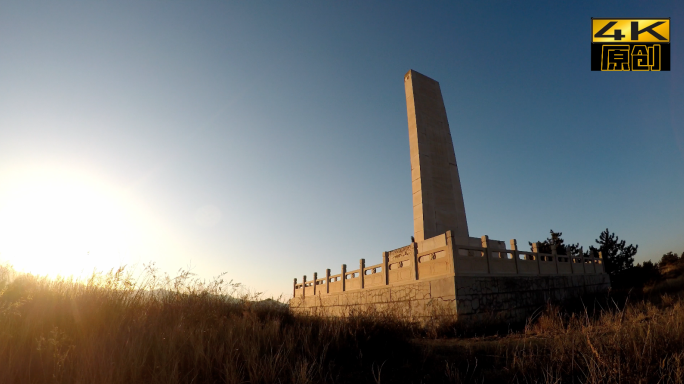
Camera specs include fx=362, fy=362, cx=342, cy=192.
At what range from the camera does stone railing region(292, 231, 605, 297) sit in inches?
510

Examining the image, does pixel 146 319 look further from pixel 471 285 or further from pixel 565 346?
pixel 471 285

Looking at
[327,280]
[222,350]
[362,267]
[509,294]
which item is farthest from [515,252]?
[222,350]

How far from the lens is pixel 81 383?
3557mm

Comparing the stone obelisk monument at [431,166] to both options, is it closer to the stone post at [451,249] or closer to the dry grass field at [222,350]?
the stone post at [451,249]

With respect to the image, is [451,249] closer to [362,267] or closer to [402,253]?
[402,253]

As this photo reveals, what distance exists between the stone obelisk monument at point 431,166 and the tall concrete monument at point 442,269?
47mm

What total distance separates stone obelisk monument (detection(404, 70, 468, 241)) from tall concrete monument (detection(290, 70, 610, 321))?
1.9 inches

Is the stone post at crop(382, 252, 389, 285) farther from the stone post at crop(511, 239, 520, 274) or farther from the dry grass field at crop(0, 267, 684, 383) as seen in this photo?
the dry grass field at crop(0, 267, 684, 383)

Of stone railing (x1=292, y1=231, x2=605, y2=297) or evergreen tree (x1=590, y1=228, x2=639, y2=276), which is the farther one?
evergreen tree (x1=590, y1=228, x2=639, y2=276)

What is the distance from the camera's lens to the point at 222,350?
4.72 meters

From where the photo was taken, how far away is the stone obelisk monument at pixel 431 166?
54.2 ft

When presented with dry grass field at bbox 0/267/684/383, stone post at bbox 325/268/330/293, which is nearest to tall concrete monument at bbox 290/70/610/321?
stone post at bbox 325/268/330/293

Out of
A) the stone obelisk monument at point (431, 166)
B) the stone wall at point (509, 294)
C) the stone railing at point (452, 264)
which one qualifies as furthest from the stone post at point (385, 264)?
the stone wall at point (509, 294)

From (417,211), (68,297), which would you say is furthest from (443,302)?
(68,297)
